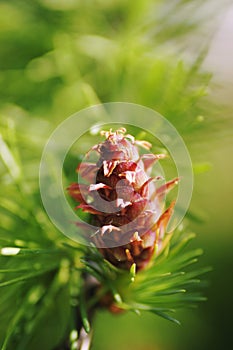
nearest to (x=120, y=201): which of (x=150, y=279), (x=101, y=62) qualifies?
(x=150, y=279)

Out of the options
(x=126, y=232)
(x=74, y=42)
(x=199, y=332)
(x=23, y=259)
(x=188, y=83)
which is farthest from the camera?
(x=199, y=332)

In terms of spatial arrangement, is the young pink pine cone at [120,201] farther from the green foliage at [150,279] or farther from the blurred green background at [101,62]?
the blurred green background at [101,62]

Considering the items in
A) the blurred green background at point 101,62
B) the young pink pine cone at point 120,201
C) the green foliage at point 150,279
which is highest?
the blurred green background at point 101,62

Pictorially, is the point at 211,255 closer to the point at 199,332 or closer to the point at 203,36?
the point at 199,332

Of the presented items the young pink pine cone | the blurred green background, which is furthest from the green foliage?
the blurred green background

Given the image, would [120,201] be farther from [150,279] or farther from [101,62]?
[101,62]

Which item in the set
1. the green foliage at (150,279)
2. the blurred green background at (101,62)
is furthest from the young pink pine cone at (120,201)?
the blurred green background at (101,62)

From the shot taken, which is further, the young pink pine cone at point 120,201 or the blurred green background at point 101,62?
the blurred green background at point 101,62

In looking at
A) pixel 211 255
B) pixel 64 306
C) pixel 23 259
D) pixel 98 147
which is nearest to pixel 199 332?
pixel 211 255

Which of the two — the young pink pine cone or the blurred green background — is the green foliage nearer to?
the young pink pine cone
